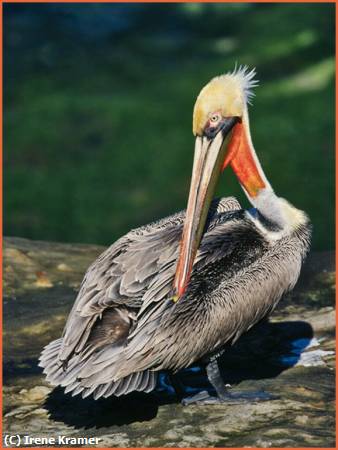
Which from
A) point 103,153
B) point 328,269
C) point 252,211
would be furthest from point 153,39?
point 252,211

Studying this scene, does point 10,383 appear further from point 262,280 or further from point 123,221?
point 123,221

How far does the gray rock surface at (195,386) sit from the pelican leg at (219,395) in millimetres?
40

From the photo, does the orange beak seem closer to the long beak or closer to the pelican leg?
the long beak

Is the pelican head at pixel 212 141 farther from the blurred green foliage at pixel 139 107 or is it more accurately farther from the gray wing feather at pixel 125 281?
the blurred green foliage at pixel 139 107

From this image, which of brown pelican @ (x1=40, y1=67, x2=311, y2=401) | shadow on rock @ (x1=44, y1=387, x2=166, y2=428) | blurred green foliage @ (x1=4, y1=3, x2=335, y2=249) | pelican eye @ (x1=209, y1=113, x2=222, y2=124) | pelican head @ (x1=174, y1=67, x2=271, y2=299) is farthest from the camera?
blurred green foliage @ (x1=4, y1=3, x2=335, y2=249)

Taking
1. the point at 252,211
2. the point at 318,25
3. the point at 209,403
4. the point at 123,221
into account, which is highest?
the point at 318,25

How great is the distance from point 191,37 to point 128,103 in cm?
430

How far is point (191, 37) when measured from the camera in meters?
20.7

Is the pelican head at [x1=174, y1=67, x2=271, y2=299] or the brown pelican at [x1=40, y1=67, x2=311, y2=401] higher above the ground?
the pelican head at [x1=174, y1=67, x2=271, y2=299]

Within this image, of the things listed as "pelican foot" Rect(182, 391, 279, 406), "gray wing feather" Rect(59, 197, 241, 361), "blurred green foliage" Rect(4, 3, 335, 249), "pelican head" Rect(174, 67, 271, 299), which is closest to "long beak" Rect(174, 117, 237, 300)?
"pelican head" Rect(174, 67, 271, 299)

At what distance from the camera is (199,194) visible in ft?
19.7

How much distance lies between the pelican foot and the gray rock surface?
0.10 feet

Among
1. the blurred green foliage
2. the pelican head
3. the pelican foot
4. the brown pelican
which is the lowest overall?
the pelican foot

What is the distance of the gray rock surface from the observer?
5.47 m
